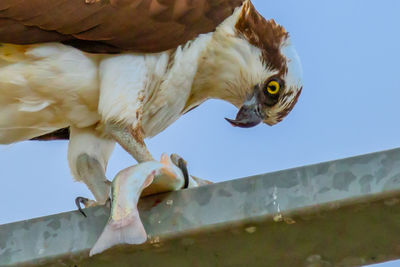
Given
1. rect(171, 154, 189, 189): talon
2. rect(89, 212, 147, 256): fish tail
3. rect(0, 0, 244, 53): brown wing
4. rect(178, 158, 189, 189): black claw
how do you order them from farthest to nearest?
1. rect(0, 0, 244, 53): brown wing
2. rect(171, 154, 189, 189): talon
3. rect(178, 158, 189, 189): black claw
4. rect(89, 212, 147, 256): fish tail

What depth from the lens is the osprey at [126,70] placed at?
13.0 ft

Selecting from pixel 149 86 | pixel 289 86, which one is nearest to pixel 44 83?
pixel 149 86

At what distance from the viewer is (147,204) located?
112 inches

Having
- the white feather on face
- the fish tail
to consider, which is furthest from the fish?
the white feather on face

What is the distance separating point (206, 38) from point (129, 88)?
56 centimetres

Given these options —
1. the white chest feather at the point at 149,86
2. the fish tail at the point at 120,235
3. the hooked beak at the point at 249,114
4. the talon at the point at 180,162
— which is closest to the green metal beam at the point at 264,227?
the fish tail at the point at 120,235

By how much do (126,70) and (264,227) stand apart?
1.75 meters

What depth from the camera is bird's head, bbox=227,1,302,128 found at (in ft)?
14.8

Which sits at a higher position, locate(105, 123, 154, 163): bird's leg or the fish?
locate(105, 123, 154, 163): bird's leg

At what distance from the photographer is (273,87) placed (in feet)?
15.0

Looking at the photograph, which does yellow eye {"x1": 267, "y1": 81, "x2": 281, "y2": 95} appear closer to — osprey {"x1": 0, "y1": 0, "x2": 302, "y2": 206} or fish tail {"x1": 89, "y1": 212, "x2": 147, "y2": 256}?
osprey {"x1": 0, "y1": 0, "x2": 302, "y2": 206}

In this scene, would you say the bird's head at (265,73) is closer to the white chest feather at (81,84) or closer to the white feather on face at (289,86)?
the white feather on face at (289,86)

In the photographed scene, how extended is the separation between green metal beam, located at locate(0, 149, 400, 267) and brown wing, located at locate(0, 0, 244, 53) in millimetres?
1438

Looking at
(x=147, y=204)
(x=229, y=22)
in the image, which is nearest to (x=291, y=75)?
(x=229, y=22)
